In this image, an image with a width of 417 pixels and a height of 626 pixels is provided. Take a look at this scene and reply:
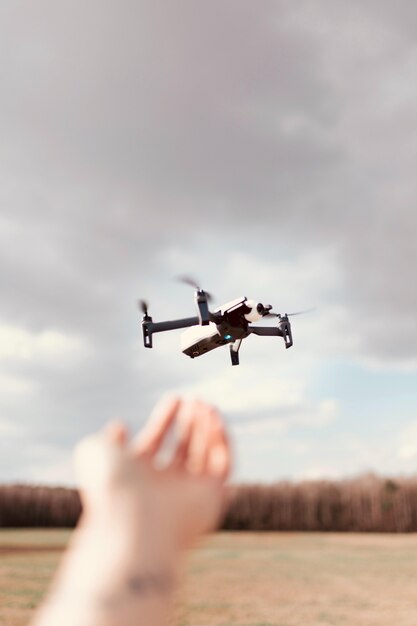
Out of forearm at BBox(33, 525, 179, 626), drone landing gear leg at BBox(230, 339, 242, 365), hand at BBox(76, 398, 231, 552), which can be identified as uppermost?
drone landing gear leg at BBox(230, 339, 242, 365)

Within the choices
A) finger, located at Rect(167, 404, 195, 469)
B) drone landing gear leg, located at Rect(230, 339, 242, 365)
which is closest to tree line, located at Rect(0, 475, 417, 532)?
drone landing gear leg, located at Rect(230, 339, 242, 365)

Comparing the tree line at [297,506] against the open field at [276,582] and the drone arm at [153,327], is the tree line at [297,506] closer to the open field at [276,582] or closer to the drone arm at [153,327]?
the open field at [276,582]

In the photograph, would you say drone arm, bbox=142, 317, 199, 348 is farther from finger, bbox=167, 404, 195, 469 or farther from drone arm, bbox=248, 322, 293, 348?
finger, bbox=167, 404, 195, 469

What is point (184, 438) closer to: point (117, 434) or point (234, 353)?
point (117, 434)

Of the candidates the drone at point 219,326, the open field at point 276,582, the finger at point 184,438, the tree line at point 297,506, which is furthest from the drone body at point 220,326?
the finger at point 184,438

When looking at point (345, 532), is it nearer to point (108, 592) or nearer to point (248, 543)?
point (248, 543)

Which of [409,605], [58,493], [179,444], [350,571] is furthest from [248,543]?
[179,444]

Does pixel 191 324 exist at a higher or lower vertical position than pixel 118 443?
higher
